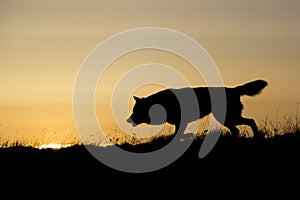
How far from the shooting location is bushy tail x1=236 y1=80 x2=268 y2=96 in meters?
18.2

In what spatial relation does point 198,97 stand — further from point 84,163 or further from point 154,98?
point 84,163

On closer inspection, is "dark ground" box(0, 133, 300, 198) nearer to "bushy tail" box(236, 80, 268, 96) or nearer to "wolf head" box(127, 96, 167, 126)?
"bushy tail" box(236, 80, 268, 96)

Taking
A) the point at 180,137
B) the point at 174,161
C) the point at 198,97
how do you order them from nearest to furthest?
the point at 174,161 < the point at 180,137 < the point at 198,97

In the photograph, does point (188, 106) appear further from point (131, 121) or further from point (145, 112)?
point (131, 121)

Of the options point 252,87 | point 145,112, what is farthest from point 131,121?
point 252,87

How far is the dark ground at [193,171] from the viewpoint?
11438 millimetres

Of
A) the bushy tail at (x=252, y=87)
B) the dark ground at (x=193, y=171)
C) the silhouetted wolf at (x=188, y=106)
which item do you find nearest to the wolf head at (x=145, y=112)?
the silhouetted wolf at (x=188, y=106)

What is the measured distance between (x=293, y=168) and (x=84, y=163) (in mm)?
4356

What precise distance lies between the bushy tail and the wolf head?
3.18 metres

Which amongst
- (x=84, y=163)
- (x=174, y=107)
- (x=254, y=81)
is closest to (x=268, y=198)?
(x=84, y=163)

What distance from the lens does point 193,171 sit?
12.1 metres

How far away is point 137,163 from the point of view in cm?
1333

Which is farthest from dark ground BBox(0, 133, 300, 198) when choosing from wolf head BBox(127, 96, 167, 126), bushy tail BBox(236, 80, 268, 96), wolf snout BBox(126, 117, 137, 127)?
wolf snout BBox(126, 117, 137, 127)

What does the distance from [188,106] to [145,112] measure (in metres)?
1.99
